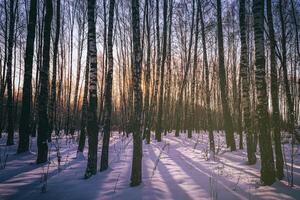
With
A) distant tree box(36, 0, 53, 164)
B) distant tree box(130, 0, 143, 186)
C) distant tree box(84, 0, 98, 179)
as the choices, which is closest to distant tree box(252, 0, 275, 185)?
distant tree box(130, 0, 143, 186)

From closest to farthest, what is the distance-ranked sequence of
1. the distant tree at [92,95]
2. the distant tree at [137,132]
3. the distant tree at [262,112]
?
1. the distant tree at [262,112]
2. the distant tree at [137,132]
3. the distant tree at [92,95]

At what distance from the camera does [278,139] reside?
6.72 meters

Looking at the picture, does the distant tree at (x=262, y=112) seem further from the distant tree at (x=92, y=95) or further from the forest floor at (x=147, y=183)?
the distant tree at (x=92, y=95)

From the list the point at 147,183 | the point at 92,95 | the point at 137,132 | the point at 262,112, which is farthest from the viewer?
the point at 92,95

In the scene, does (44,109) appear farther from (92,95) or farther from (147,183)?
→ (147,183)

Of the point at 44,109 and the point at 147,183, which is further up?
the point at 44,109

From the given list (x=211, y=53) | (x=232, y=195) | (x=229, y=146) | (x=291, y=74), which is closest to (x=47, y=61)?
(x=232, y=195)

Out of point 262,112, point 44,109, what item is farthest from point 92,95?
point 262,112

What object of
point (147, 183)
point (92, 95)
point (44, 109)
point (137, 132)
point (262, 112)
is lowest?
point (147, 183)

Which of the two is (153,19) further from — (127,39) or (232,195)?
(232,195)

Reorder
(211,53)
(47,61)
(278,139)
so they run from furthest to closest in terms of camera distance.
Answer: (211,53), (47,61), (278,139)

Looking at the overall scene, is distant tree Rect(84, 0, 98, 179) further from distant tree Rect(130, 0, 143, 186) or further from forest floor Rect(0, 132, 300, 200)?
distant tree Rect(130, 0, 143, 186)

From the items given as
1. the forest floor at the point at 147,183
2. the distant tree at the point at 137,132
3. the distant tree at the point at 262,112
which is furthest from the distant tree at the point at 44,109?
the distant tree at the point at 262,112

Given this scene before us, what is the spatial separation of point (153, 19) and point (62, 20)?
8883 mm
